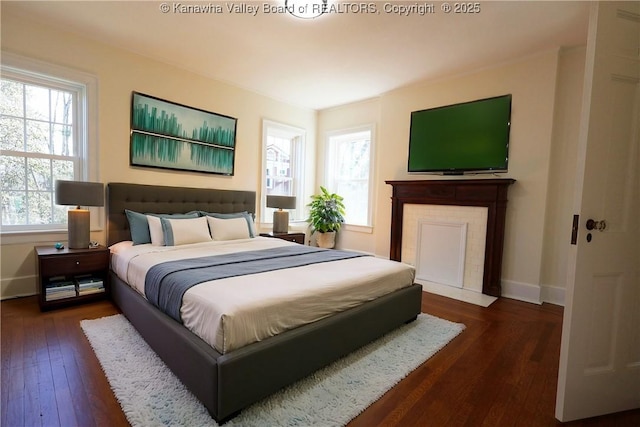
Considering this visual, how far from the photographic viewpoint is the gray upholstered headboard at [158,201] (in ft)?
11.1

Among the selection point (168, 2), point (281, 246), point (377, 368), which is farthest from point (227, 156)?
point (377, 368)

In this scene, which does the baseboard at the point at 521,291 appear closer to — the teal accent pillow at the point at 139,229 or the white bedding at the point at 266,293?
the white bedding at the point at 266,293

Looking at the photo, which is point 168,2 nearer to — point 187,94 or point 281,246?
point 187,94

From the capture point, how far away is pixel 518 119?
11.4 feet

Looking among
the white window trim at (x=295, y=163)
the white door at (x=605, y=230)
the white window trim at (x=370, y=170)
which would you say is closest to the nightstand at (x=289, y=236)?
the white window trim at (x=295, y=163)

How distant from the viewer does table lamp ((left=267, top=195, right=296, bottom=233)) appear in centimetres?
455

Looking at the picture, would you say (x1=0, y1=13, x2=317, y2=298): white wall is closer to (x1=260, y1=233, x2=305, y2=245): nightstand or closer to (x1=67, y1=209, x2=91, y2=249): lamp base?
(x1=67, y1=209, x2=91, y2=249): lamp base

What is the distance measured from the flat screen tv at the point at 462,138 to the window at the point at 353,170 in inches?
36.3

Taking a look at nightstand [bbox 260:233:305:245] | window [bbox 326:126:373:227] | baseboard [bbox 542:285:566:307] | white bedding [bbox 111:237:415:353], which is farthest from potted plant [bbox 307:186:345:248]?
baseboard [bbox 542:285:566:307]

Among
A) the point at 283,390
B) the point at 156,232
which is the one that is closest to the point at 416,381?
the point at 283,390

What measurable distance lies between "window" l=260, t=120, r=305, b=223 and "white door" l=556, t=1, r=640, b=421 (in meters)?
4.08

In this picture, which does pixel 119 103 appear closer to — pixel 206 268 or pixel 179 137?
pixel 179 137

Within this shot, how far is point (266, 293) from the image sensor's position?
175 cm

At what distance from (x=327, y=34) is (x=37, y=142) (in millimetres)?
3162
